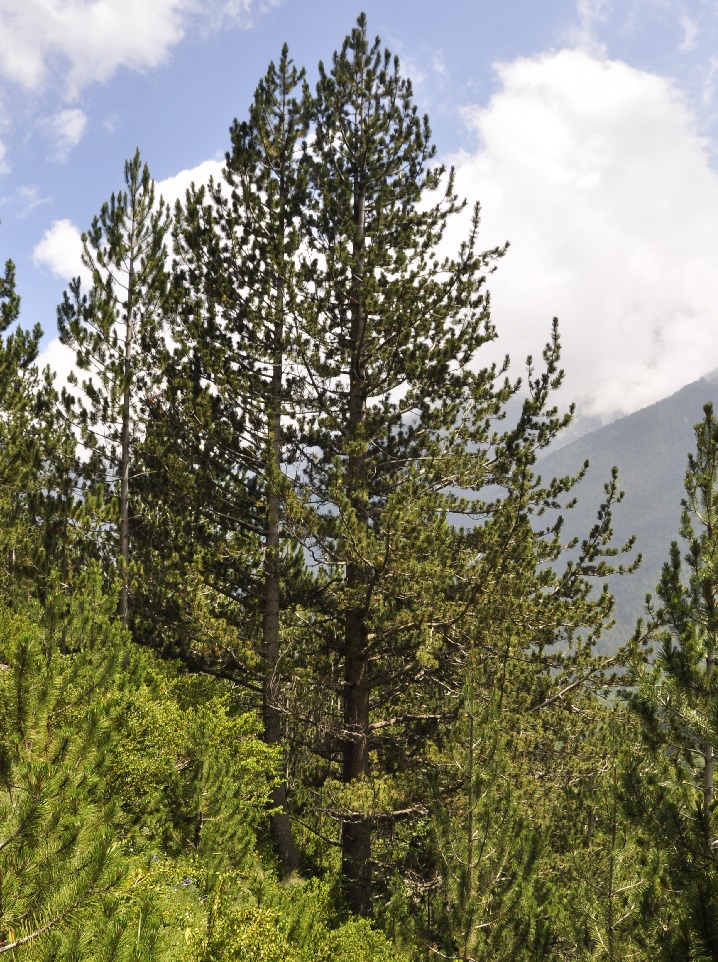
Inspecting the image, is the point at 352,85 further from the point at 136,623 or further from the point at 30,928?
the point at 30,928

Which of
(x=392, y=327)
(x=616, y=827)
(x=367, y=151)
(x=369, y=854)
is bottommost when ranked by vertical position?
(x=369, y=854)

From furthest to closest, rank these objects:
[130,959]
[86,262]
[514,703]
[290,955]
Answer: [86,262] < [514,703] < [290,955] < [130,959]

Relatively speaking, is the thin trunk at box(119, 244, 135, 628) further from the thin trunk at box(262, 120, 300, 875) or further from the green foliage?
the green foliage

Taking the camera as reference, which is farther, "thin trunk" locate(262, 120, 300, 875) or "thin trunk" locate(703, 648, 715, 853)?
"thin trunk" locate(262, 120, 300, 875)

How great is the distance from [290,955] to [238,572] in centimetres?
696

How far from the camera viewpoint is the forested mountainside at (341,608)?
20.0 feet

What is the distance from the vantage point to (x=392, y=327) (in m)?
11.0

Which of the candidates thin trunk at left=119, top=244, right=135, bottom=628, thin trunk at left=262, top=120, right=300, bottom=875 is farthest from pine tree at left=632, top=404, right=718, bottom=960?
thin trunk at left=119, top=244, right=135, bottom=628

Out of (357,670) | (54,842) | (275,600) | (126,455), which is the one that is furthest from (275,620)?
(54,842)

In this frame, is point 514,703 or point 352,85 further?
point 352,85

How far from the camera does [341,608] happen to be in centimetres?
1050

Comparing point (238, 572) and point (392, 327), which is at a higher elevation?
point (392, 327)

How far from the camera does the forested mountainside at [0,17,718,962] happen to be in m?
6.10

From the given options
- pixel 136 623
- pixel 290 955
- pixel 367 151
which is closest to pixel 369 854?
pixel 290 955
